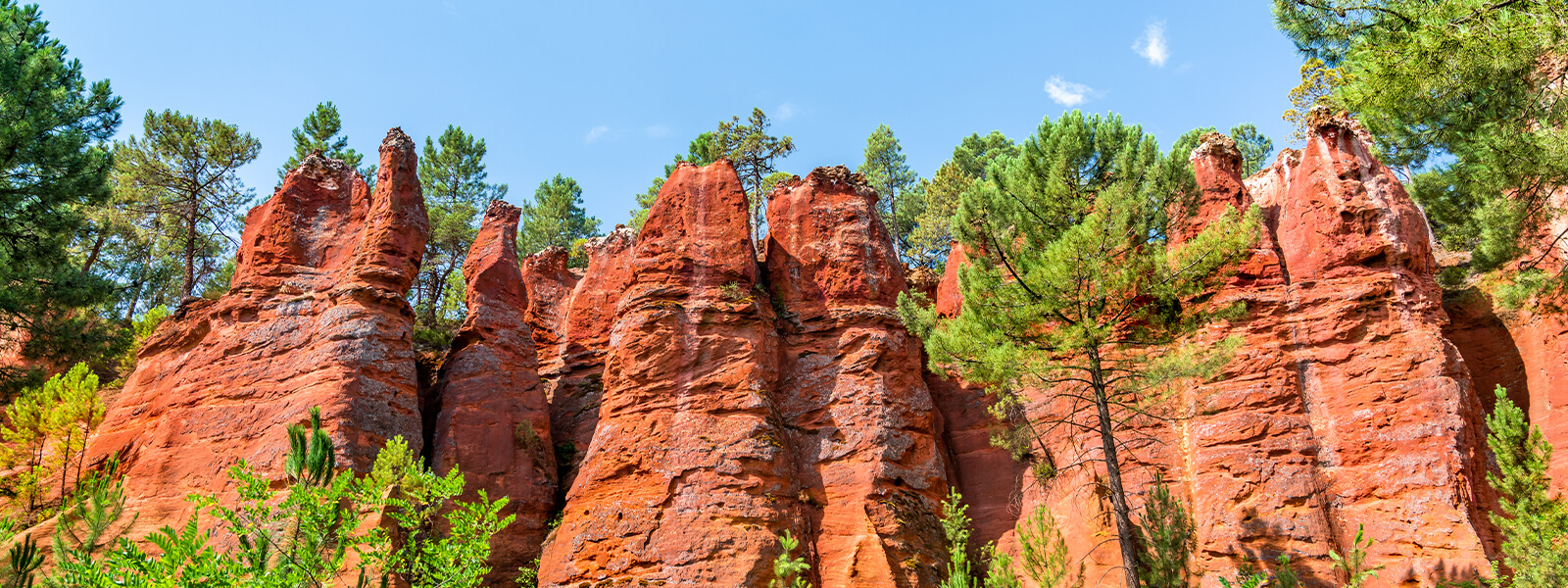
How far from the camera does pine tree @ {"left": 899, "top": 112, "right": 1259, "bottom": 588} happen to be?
47.3ft

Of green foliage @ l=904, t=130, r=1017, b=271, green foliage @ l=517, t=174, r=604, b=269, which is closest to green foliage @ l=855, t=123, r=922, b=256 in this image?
green foliage @ l=904, t=130, r=1017, b=271

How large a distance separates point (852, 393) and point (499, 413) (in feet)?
26.3

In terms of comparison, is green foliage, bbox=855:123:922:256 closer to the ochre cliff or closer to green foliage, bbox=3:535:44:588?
the ochre cliff

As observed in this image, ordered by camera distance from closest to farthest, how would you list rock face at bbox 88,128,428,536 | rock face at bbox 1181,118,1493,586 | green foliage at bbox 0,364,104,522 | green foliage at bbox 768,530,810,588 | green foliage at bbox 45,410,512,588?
green foliage at bbox 45,410,512,588
green foliage at bbox 768,530,810,588
rock face at bbox 1181,118,1493,586
rock face at bbox 88,128,428,536
green foliage at bbox 0,364,104,522

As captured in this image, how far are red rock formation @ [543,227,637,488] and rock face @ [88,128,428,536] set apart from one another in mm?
4193

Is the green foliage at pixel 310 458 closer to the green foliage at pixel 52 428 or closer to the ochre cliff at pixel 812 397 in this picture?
the ochre cliff at pixel 812 397

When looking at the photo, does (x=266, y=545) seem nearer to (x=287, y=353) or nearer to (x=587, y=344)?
(x=287, y=353)

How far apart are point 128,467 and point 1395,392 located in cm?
2412

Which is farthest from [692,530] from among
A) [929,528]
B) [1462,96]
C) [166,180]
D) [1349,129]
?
[166,180]

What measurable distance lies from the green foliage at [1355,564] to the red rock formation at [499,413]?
14850 millimetres

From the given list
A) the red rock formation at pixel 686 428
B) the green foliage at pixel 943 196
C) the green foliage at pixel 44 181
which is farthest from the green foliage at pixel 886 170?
the green foliage at pixel 44 181

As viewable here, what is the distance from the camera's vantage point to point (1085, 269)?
1441 cm

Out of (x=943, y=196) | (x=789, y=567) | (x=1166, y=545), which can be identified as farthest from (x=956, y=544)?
(x=943, y=196)

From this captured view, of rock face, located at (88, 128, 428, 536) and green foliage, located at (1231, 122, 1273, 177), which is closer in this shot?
rock face, located at (88, 128, 428, 536)
